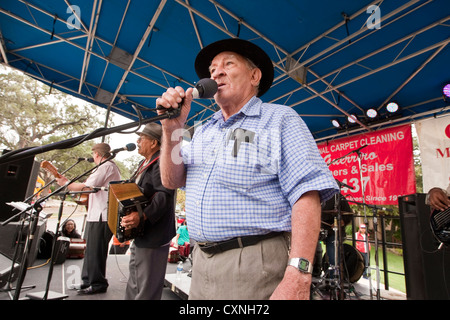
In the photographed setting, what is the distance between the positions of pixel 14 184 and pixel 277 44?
584 centimetres

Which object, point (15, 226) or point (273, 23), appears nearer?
point (15, 226)

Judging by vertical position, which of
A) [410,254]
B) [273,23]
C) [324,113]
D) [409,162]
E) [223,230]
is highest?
[273,23]

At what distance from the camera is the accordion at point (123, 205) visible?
232 centimetres

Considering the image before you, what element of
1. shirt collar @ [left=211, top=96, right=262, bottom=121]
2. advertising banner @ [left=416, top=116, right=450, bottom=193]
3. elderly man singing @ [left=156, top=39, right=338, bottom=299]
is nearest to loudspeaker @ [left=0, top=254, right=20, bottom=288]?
elderly man singing @ [left=156, top=39, right=338, bottom=299]

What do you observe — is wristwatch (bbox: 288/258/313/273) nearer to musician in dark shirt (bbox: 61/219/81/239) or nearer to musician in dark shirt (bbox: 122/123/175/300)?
musician in dark shirt (bbox: 122/123/175/300)

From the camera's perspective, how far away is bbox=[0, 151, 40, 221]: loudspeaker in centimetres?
432

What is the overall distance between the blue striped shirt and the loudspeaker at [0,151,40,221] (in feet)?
14.6

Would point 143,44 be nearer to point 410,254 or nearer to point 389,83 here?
point 389,83

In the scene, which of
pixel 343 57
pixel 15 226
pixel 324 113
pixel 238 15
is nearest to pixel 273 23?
pixel 238 15

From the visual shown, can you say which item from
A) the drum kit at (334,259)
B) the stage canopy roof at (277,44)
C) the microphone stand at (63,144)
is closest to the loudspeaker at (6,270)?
the stage canopy roof at (277,44)

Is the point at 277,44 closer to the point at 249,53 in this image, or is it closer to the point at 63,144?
the point at 249,53

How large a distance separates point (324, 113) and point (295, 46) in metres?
2.85

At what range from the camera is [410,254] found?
156 inches

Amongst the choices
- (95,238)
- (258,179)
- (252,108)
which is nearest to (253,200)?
(258,179)
